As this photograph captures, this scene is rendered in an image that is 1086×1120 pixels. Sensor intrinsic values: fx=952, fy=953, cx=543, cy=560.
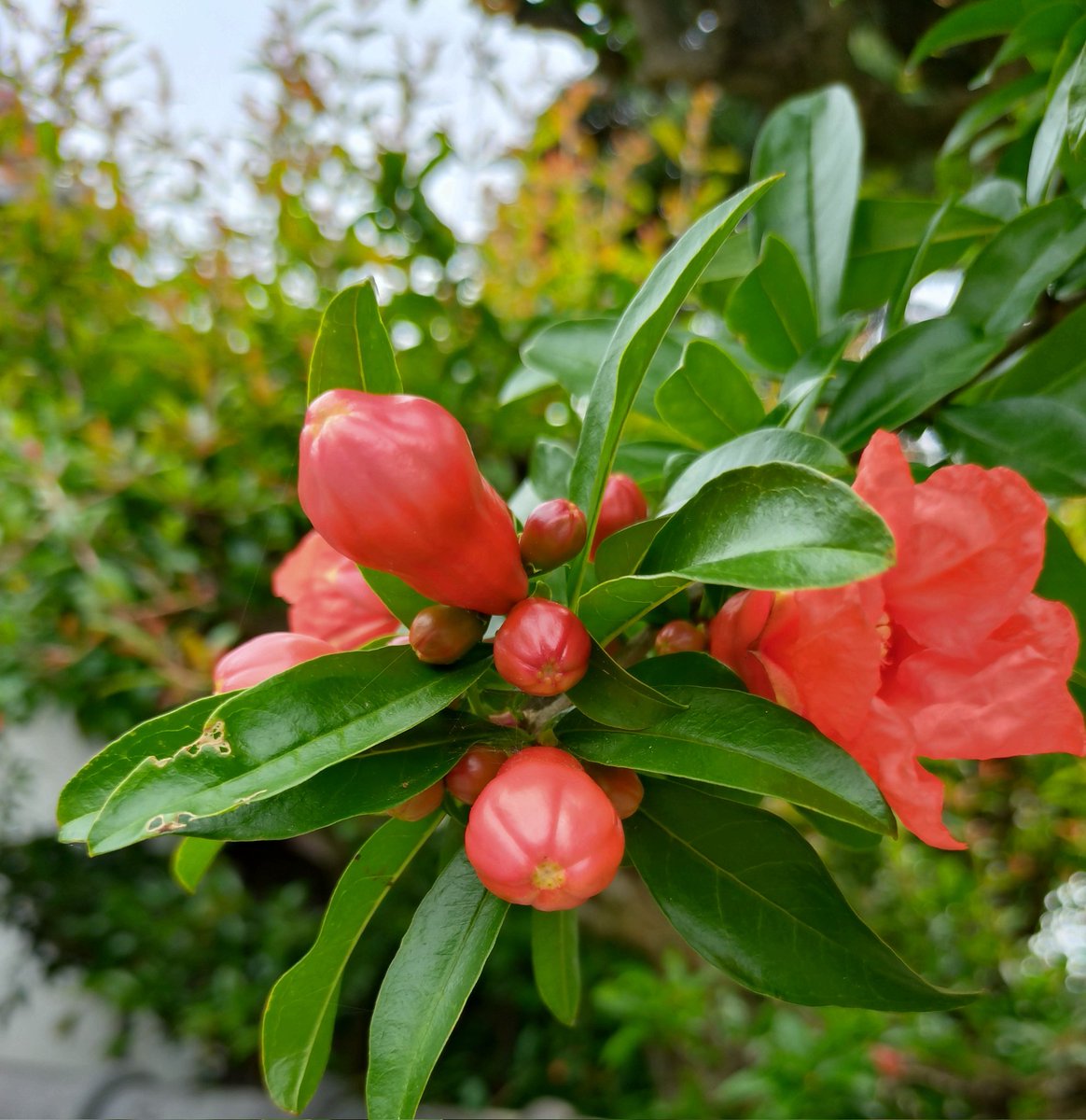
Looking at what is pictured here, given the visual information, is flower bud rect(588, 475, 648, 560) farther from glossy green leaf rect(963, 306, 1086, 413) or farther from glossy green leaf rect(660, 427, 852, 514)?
glossy green leaf rect(963, 306, 1086, 413)

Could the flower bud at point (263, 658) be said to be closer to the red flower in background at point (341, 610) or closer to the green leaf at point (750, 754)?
the red flower in background at point (341, 610)

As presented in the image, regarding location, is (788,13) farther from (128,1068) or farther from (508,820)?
(128,1068)

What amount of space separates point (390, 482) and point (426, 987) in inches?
8.0

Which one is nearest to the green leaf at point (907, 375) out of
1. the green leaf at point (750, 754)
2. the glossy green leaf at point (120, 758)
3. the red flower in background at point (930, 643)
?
the red flower in background at point (930, 643)

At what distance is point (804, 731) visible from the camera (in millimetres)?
350

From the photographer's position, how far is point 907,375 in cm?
54

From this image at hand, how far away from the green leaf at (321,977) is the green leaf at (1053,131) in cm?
48

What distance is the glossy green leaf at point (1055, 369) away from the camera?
22.1 inches

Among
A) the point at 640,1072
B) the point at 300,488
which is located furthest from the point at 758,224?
the point at 640,1072

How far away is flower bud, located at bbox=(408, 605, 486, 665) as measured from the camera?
385 mm

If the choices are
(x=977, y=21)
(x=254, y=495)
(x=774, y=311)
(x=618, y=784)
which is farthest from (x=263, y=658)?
(x=254, y=495)

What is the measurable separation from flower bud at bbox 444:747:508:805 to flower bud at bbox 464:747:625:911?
33mm

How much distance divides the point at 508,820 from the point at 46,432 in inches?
56.0

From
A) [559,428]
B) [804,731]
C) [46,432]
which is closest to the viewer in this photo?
[804,731]
